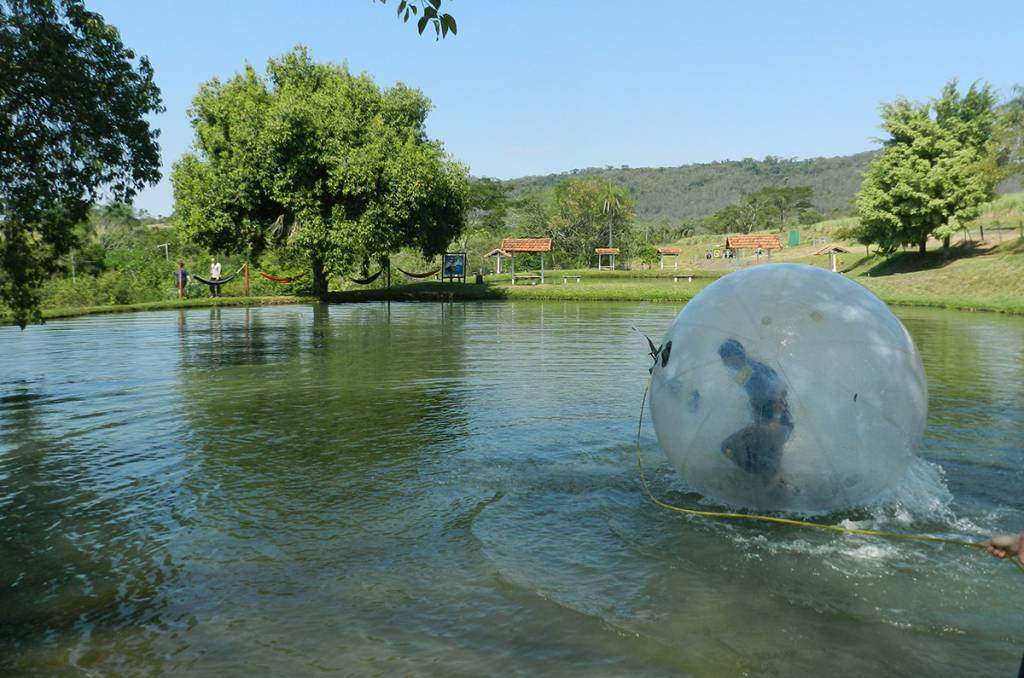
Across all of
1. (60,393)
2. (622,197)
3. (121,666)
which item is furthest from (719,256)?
(121,666)

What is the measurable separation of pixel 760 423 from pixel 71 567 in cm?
553

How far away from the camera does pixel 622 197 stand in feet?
368

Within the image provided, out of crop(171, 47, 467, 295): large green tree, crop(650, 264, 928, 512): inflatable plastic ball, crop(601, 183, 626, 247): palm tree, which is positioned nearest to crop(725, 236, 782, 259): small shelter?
crop(601, 183, 626, 247): palm tree

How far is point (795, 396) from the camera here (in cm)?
627

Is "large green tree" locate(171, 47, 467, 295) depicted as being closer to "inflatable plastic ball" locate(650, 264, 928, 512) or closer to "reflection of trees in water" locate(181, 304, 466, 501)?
"reflection of trees in water" locate(181, 304, 466, 501)

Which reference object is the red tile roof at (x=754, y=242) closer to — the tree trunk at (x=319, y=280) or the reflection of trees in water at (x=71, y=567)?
the tree trunk at (x=319, y=280)

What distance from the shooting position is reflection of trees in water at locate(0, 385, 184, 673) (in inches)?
207

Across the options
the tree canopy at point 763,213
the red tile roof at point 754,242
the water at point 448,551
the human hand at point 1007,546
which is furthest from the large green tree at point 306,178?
the tree canopy at point 763,213

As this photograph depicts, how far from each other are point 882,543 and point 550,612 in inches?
118

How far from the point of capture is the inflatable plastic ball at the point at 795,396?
20.6ft

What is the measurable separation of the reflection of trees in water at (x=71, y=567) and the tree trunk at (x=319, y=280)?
36217 mm

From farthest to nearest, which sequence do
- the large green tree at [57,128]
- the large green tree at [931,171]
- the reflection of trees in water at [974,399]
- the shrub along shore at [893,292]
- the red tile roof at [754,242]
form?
the red tile roof at [754,242] < the large green tree at [931,171] < the shrub along shore at [893,292] < the large green tree at [57,128] < the reflection of trees in water at [974,399]

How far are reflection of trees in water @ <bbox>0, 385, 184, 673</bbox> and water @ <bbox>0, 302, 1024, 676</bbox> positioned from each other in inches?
0.9

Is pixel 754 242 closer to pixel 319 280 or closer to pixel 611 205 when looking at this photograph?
pixel 611 205
